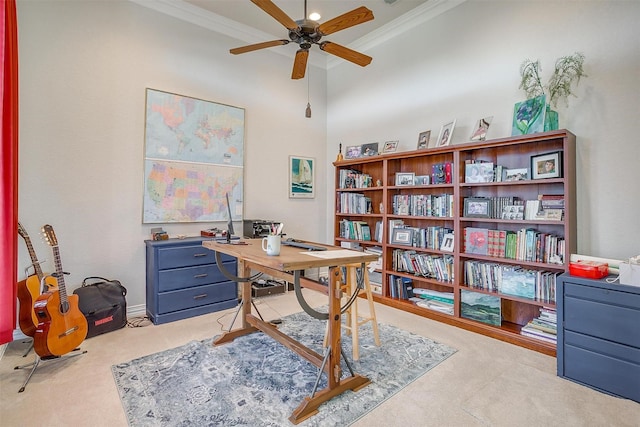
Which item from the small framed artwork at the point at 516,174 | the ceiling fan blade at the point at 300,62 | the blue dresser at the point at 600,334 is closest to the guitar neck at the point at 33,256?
the ceiling fan blade at the point at 300,62

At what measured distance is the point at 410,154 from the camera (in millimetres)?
3400

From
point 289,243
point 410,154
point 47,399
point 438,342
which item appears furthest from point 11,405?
point 410,154

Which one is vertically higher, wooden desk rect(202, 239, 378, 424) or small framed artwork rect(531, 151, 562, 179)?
small framed artwork rect(531, 151, 562, 179)

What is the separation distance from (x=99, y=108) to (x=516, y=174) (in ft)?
13.2

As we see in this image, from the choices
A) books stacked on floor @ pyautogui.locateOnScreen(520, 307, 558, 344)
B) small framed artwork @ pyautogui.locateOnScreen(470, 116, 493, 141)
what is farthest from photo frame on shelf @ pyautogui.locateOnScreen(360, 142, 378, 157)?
books stacked on floor @ pyautogui.locateOnScreen(520, 307, 558, 344)

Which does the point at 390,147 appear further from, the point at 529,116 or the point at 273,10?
the point at 273,10

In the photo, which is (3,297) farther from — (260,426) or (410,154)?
(410,154)

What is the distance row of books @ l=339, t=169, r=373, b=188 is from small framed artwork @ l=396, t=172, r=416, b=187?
0.51 metres

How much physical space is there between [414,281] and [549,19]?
2.85 m

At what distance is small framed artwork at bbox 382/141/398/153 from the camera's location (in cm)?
382

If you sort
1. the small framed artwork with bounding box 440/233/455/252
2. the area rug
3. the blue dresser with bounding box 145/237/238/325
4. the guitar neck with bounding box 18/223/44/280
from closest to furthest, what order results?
the area rug
the guitar neck with bounding box 18/223/44/280
the blue dresser with bounding box 145/237/238/325
the small framed artwork with bounding box 440/233/455/252

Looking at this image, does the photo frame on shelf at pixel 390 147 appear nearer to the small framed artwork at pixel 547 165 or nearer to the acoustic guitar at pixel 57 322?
the small framed artwork at pixel 547 165

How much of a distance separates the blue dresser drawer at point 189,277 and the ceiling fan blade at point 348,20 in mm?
2511

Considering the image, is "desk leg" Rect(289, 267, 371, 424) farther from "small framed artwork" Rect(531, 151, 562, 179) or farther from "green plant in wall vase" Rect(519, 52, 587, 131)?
"green plant in wall vase" Rect(519, 52, 587, 131)
